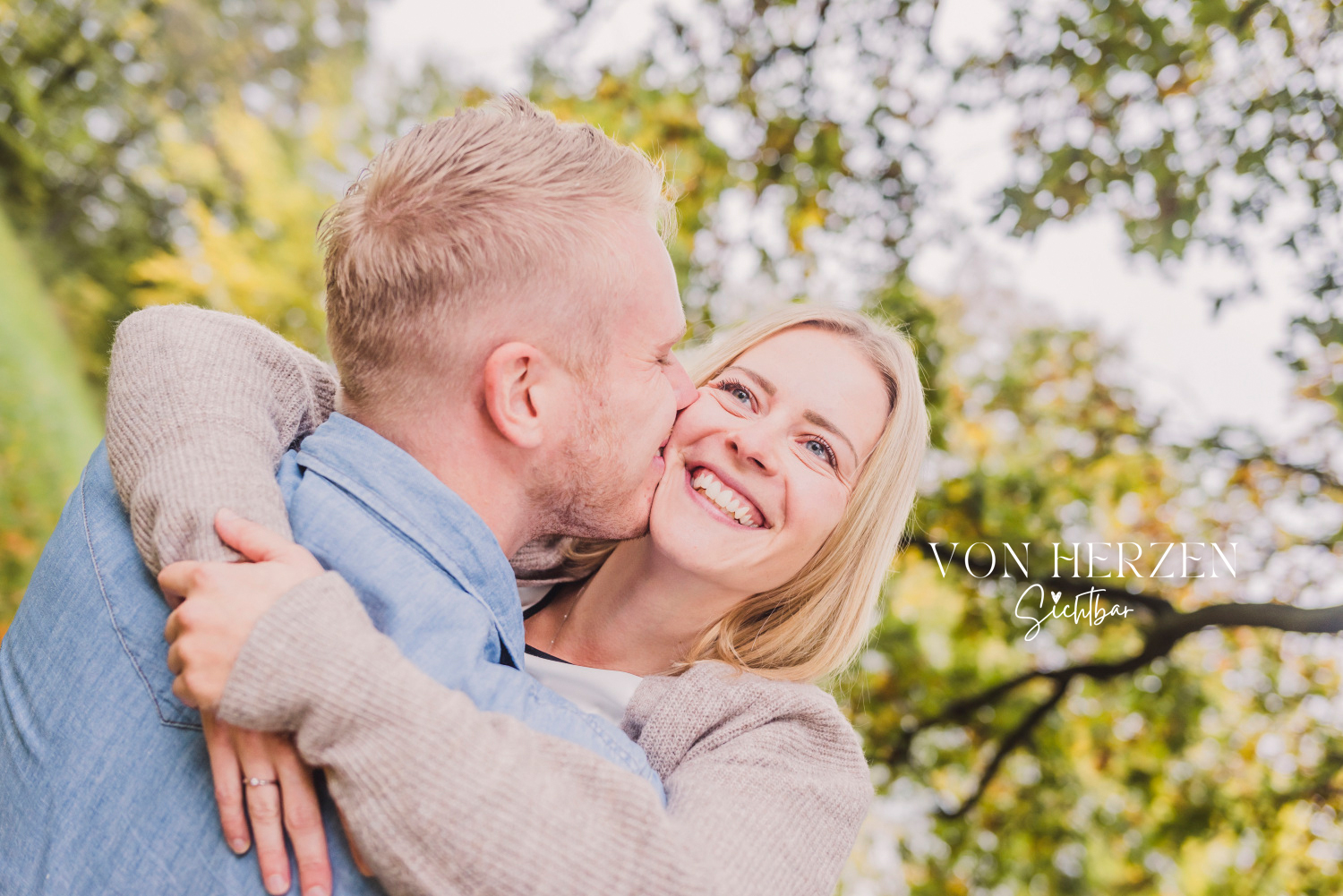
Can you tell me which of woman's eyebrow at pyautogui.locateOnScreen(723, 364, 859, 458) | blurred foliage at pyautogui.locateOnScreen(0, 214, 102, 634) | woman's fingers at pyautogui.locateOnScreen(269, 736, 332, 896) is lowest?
blurred foliage at pyautogui.locateOnScreen(0, 214, 102, 634)

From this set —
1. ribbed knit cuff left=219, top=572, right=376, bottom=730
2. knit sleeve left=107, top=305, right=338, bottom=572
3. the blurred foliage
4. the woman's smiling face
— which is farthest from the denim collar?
the blurred foliage

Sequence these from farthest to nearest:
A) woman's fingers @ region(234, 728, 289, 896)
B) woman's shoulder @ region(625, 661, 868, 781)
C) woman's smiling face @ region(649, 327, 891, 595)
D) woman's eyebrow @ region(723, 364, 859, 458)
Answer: woman's eyebrow @ region(723, 364, 859, 458) → woman's smiling face @ region(649, 327, 891, 595) → woman's shoulder @ region(625, 661, 868, 781) → woman's fingers @ region(234, 728, 289, 896)

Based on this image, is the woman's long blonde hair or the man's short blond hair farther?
the woman's long blonde hair

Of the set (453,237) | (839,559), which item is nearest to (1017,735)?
(839,559)

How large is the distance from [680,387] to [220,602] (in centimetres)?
120

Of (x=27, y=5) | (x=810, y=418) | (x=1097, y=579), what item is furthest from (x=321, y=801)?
(x=27, y=5)

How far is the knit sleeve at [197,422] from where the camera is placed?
1.51 metres

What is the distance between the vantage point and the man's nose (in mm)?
2221

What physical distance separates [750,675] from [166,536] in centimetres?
130

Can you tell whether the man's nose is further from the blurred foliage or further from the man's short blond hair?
the blurred foliage

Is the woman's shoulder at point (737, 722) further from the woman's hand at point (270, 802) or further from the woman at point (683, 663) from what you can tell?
the woman's hand at point (270, 802)

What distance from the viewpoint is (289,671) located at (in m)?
1.27

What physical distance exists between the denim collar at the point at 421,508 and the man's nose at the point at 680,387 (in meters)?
0.62

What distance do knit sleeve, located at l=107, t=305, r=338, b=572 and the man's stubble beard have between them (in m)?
0.56
